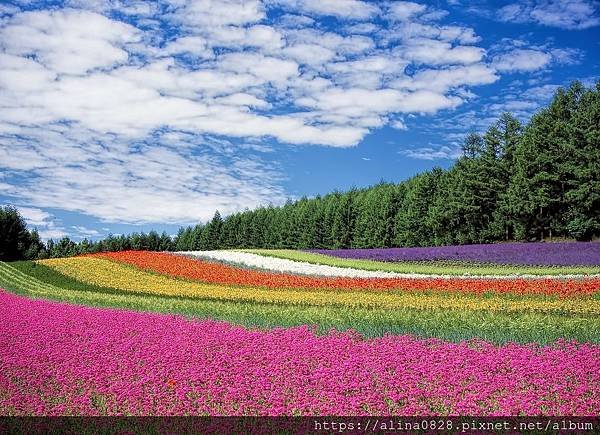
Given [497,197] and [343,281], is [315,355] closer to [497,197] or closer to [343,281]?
[343,281]

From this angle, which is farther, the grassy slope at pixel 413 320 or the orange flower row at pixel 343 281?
the orange flower row at pixel 343 281

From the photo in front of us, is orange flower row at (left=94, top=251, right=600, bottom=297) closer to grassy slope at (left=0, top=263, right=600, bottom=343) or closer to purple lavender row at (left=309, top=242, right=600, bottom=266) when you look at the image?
grassy slope at (left=0, top=263, right=600, bottom=343)

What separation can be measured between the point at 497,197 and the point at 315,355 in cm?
5251

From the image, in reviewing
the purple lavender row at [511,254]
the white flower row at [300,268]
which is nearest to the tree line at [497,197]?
the purple lavender row at [511,254]

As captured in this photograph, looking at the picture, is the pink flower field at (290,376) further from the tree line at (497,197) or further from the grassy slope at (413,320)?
the tree line at (497,197)

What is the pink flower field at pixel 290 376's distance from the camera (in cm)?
681

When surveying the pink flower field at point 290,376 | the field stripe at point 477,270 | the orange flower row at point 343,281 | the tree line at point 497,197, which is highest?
the tree line at point 497,197

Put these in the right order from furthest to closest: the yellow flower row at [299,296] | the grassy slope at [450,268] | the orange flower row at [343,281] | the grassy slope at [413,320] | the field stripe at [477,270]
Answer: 1. the grassy slope at [450,268]
2. the field stripe at [477,270]
3. the orange flower row at [343,281]
4. the yellow flower row at [299,296]
5. the grassy slope at [413,320]

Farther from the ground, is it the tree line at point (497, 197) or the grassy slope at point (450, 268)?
the tree line at point (497, 197)

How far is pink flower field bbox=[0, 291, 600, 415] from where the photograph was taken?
681 cm

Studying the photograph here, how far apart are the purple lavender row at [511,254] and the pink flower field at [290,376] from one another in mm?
27087

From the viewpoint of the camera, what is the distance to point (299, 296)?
20250mm

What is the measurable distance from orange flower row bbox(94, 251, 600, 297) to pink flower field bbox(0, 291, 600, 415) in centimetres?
1060

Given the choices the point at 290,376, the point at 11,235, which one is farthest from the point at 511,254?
the point at 11,235
